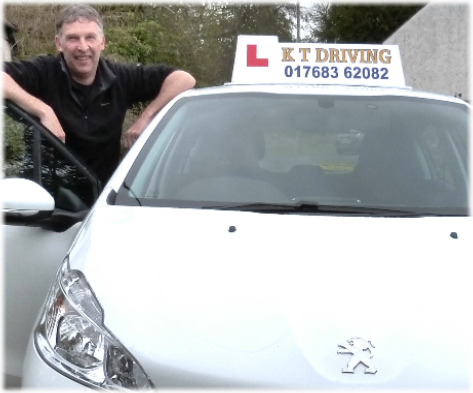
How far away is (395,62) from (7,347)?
7.96 feet

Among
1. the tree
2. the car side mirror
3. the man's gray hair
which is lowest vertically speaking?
the car side mirror

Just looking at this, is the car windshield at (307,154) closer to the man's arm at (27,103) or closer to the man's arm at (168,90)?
the man's arm at (27,103)

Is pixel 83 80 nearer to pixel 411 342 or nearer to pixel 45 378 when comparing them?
pixel 45 378

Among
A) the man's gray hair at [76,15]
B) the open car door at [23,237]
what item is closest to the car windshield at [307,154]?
the open car door at [23,237]

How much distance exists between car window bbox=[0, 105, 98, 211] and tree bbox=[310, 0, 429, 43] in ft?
114

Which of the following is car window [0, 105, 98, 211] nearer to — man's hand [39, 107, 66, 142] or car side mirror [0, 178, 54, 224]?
man's hand [39, 107, 66, 142]

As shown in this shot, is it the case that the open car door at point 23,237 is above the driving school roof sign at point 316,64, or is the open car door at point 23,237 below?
below

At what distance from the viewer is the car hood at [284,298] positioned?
179cm

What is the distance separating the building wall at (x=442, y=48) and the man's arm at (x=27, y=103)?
17404 mm

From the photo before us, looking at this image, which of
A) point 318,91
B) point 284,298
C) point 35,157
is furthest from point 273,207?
point 35,157

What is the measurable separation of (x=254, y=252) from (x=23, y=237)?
1.11m

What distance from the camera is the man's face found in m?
3.92

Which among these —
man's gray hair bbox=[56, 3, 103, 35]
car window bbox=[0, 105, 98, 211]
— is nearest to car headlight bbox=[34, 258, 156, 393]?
car window bbox=[0, 105, 98, 211]

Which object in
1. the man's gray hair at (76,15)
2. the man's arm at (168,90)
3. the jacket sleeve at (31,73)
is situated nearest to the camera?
the jacket sleeve at (31,73)
